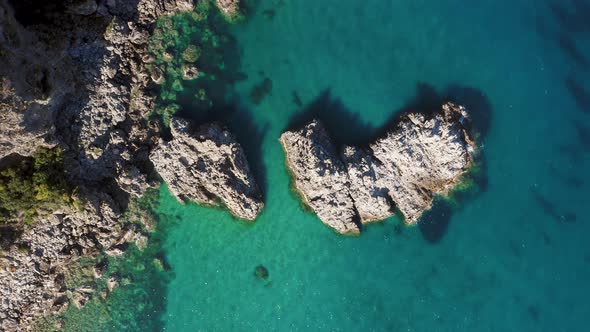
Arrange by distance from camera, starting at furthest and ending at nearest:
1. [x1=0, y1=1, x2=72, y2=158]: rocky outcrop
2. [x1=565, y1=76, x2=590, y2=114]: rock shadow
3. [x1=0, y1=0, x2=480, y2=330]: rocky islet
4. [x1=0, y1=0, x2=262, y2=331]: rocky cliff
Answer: [x1=565, y1=76, x2=590, y2=114]: rock shadow < [x1=0, y1=0, x2=480, y2=330]: rocky islet < [x1=0, y1=0, x2=262, y2=331]: rocky cliff < [x1=0, y1=1, x2=72, y2=158]: rocky outcrop

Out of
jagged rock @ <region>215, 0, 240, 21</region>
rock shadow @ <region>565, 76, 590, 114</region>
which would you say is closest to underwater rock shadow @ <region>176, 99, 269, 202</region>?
jagged rock @ <region>215, 0, 240, 21</region>

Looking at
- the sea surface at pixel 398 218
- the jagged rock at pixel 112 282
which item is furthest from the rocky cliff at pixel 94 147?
the sea surface at pixel 398 218

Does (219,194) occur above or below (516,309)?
below

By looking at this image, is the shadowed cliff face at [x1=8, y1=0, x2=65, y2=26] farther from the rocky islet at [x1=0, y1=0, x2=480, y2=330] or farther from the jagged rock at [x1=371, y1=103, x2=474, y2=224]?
the jagged rock at [x1=371, y1=103, x2=474, y2=224]

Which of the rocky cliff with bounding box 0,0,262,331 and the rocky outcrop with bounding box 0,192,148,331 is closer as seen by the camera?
the rocky cliff with bounding box 0,0,262,331

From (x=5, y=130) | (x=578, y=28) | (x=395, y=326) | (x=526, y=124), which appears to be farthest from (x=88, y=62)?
(x=578, y=28)

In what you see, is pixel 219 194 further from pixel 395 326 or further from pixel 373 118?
pixel 395 326

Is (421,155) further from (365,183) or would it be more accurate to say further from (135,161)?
(135,161)
